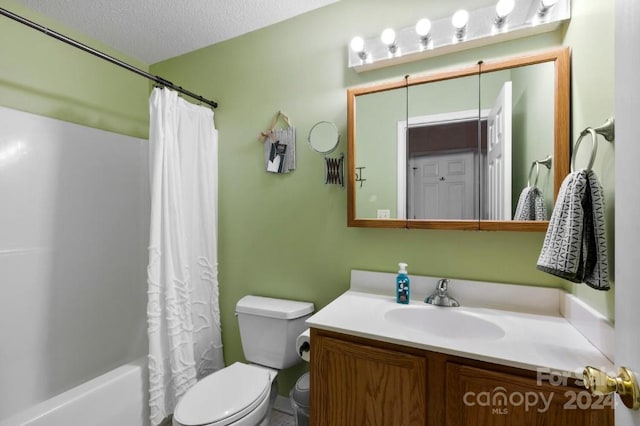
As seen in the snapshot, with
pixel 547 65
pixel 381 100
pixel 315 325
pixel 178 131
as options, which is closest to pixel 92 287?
pixel 178 131

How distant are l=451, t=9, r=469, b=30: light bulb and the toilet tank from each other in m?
1.53

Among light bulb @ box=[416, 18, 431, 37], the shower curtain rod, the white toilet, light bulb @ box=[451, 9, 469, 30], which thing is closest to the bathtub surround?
the shower curtain rod

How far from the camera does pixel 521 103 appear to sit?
124cm

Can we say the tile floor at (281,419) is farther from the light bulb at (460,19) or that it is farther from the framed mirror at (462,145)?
the light bulb at (460,19)

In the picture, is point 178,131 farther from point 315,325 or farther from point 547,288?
point 547,288

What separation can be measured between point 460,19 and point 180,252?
1.78m

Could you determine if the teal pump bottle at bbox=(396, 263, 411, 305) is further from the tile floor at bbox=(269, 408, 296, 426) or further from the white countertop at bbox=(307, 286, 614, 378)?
the tile floor at bbox=(269, 408, 296, 426)

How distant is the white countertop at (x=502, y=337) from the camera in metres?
0.85

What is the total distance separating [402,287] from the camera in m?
1.35

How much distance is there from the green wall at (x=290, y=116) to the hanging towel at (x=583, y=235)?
315 millimetres

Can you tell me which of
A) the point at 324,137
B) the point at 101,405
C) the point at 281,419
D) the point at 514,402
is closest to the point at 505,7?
the point at 324,137

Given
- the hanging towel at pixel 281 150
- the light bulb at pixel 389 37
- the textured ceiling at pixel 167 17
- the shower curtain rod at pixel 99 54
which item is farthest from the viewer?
the hanging towel at pixel 281 150

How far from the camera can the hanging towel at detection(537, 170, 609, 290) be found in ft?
2.69

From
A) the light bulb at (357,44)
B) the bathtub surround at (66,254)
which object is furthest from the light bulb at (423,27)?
the bathtub surround at (66,254)
